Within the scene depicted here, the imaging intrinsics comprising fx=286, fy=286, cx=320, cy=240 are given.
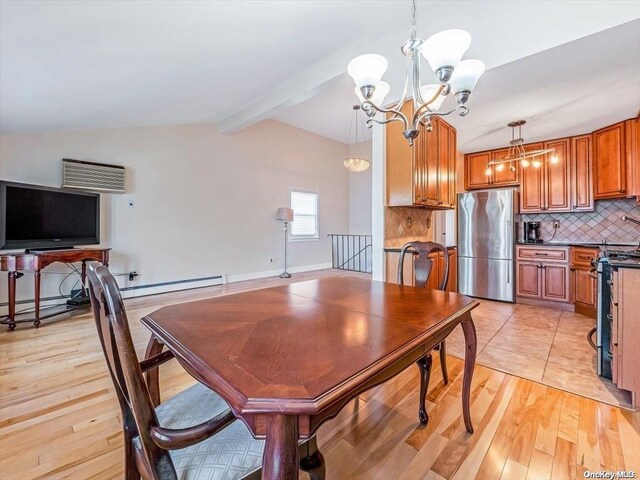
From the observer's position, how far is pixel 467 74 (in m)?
1.61

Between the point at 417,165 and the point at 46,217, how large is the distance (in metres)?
4.36

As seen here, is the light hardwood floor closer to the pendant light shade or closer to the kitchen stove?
the kitchen stove

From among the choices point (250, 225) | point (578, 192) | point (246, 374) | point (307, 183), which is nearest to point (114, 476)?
point (246, 374)

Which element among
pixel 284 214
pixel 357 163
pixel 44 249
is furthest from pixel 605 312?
pixel 44 249

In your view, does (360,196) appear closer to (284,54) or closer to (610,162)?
(610,162)

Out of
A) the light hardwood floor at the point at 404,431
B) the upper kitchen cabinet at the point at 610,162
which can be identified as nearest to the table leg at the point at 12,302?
the light hardwood floor at the point at 404,431

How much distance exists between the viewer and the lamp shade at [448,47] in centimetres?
144

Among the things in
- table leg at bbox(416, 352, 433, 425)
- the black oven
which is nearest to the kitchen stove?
the black oven

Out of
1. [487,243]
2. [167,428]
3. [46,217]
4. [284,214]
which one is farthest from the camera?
[284,214]

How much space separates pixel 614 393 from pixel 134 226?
18.0 ft

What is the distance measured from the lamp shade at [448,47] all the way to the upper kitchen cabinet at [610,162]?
11.2 ft

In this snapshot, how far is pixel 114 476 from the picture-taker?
127cm

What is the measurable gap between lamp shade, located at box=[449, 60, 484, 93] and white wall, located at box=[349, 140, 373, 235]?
5.88 meters

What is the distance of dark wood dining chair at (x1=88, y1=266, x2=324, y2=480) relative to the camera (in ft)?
2.22
